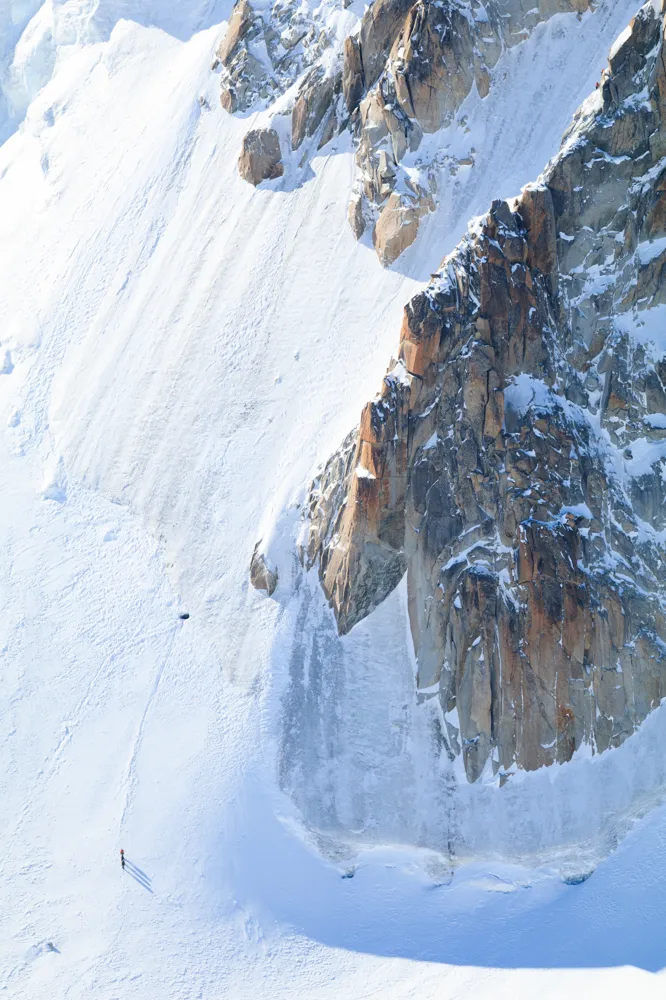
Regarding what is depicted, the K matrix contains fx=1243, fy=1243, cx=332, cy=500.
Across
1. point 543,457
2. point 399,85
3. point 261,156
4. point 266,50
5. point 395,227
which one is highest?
point 266,50

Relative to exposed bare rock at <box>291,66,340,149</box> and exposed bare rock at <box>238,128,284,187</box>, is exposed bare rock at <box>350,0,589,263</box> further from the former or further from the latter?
exposed bare rock at <box>238,128,284,187</box>

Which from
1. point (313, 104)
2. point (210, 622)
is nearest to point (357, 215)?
point (313, 104)

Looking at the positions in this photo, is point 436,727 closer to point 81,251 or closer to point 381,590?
point 381,590

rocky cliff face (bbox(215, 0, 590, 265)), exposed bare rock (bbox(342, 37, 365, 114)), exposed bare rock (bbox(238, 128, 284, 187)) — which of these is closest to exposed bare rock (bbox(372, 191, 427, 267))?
rocky cliff face (bbox(215, 0, 590, 265))

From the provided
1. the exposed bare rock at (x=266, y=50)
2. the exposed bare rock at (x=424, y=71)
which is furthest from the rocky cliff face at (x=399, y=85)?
the exposed bare rock at (x=266, y=50)

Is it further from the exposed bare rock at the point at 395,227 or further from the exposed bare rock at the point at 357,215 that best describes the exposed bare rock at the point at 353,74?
the exposed bare rock at the point at 395,227

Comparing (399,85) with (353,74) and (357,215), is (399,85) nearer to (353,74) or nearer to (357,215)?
(353,74)

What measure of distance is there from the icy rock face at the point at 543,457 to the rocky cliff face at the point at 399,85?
7277 mm

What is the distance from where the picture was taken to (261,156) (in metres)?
57.3

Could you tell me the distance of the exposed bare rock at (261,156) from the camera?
5709 centimetres

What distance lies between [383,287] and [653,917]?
26404 millimetres

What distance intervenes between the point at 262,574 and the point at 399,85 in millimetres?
20674

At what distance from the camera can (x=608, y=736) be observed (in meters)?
44.8

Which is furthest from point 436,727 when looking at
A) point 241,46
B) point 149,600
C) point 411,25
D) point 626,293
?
point 241,46
